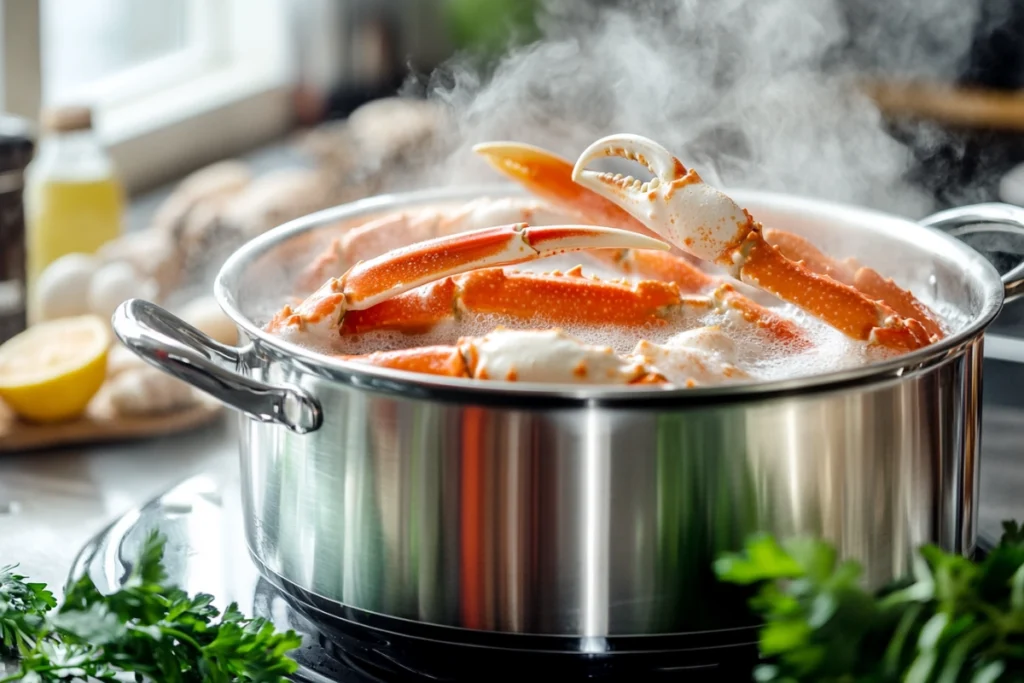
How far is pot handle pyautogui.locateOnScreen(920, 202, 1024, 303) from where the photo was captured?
91cm

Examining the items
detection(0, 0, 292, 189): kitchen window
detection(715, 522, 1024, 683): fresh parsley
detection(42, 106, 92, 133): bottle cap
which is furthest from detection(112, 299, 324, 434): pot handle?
detection(0, 0, 292, 189): kitchen window

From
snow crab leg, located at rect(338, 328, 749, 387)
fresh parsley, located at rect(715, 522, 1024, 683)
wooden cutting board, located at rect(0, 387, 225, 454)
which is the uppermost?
snow crab leg, located at rect(338, 328, 749, 387)

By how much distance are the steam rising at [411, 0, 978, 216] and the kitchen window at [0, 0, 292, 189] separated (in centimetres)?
36

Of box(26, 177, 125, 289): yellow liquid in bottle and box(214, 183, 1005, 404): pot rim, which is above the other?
box(26, 177, 125, 289): yellow liquid in bottle

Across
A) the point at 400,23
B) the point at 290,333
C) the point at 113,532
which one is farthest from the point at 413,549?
the point at 400,23

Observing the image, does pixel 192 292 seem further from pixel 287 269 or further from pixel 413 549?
pixel 413 549

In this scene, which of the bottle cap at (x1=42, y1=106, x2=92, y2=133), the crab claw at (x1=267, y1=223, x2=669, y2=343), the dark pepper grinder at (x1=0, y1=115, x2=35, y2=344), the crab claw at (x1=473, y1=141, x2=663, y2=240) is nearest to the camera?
the crab claw at (x1=267, y1=223, x2=669, y2=343)

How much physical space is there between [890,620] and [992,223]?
476 mm

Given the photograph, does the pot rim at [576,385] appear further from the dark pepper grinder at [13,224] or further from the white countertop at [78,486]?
the dark pepper grinder at [13,224]

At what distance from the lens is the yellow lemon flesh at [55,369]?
4.07 ft

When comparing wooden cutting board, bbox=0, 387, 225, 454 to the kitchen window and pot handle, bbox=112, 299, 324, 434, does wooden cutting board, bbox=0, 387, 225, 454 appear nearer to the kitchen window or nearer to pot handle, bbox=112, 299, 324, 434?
pot handle, bbox=112, 299, 324, 434

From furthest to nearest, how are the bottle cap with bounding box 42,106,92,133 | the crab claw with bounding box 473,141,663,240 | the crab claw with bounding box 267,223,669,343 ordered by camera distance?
the bottle cap with bounding box 42,106,92,133 < the crab claw with bounding box 473,141,663,240 < the crab claw with bounding box 267,223,669,343

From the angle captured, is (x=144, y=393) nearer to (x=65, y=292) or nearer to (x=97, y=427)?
(x=97, y=427)

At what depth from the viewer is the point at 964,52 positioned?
2531mm
